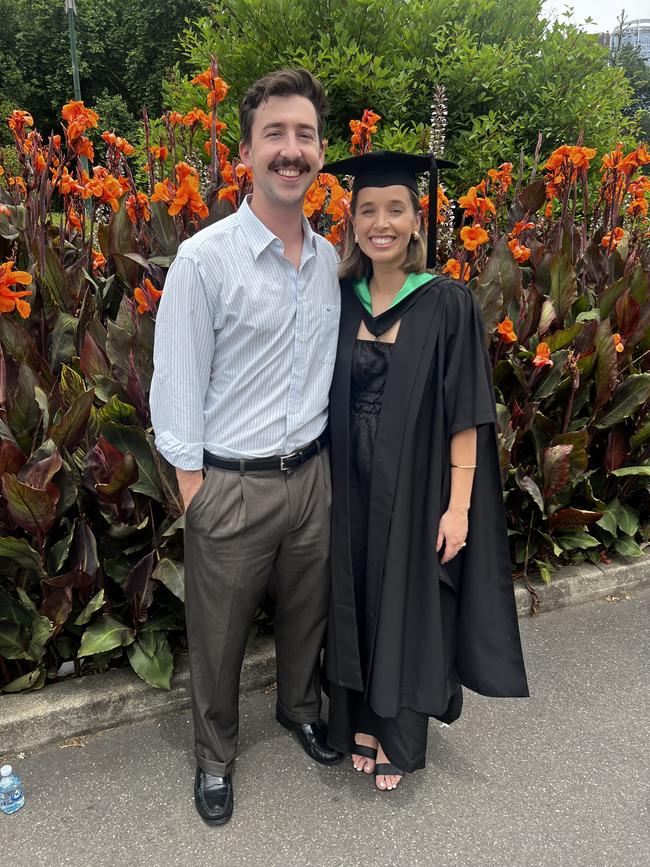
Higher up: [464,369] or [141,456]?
[464,369]

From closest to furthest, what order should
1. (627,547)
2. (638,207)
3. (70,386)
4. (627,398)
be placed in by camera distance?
1. (70,386)
2. (627,398)
3. (627,547)
4. (638,207)

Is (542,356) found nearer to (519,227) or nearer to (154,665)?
(519,227)

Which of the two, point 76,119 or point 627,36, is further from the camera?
point 627,36

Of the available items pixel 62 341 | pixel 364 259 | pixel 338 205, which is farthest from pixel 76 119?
pixel 364 259

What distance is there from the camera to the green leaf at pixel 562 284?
10.5 ft

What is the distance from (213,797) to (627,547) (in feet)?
7.51

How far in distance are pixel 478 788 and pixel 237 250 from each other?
1746 mm

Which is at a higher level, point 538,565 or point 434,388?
point 434,388

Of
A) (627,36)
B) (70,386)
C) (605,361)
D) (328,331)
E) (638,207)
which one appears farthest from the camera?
(627,36)

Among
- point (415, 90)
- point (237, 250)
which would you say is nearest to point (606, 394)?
point (237, 250)

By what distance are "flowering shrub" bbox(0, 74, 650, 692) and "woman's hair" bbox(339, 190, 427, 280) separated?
2.84ft

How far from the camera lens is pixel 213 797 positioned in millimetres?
1981

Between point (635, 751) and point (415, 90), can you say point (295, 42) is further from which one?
point (635, 751)

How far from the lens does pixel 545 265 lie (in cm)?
343
